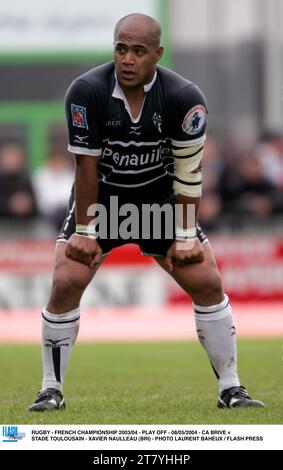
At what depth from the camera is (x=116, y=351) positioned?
1223 cm

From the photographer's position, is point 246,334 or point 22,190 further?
point 22,190

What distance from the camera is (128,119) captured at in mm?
7098

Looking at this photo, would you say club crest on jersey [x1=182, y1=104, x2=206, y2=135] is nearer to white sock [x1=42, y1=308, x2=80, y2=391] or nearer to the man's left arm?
the man's left arm

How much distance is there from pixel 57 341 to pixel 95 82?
1637 mm

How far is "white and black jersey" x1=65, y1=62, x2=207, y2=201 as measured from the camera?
707 cm

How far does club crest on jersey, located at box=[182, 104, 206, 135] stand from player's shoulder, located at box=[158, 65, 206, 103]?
0.20 feet

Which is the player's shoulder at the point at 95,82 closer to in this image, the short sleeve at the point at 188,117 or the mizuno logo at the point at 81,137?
the mizuno logo at the point at 81,137

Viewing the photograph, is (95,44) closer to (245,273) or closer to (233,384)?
(245,273)

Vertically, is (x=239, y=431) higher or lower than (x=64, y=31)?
lower

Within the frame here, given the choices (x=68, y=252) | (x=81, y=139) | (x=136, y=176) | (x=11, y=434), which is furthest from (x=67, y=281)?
(x=11, y=434)

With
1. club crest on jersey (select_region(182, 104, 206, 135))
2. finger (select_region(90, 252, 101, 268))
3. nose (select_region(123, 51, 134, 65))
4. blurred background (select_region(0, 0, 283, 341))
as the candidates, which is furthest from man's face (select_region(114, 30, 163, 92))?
blurred background (select_region(0, 0, 283, 341))

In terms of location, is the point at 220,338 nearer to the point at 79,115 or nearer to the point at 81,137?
the point at 81,137

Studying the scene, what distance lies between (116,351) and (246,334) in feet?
7.63
